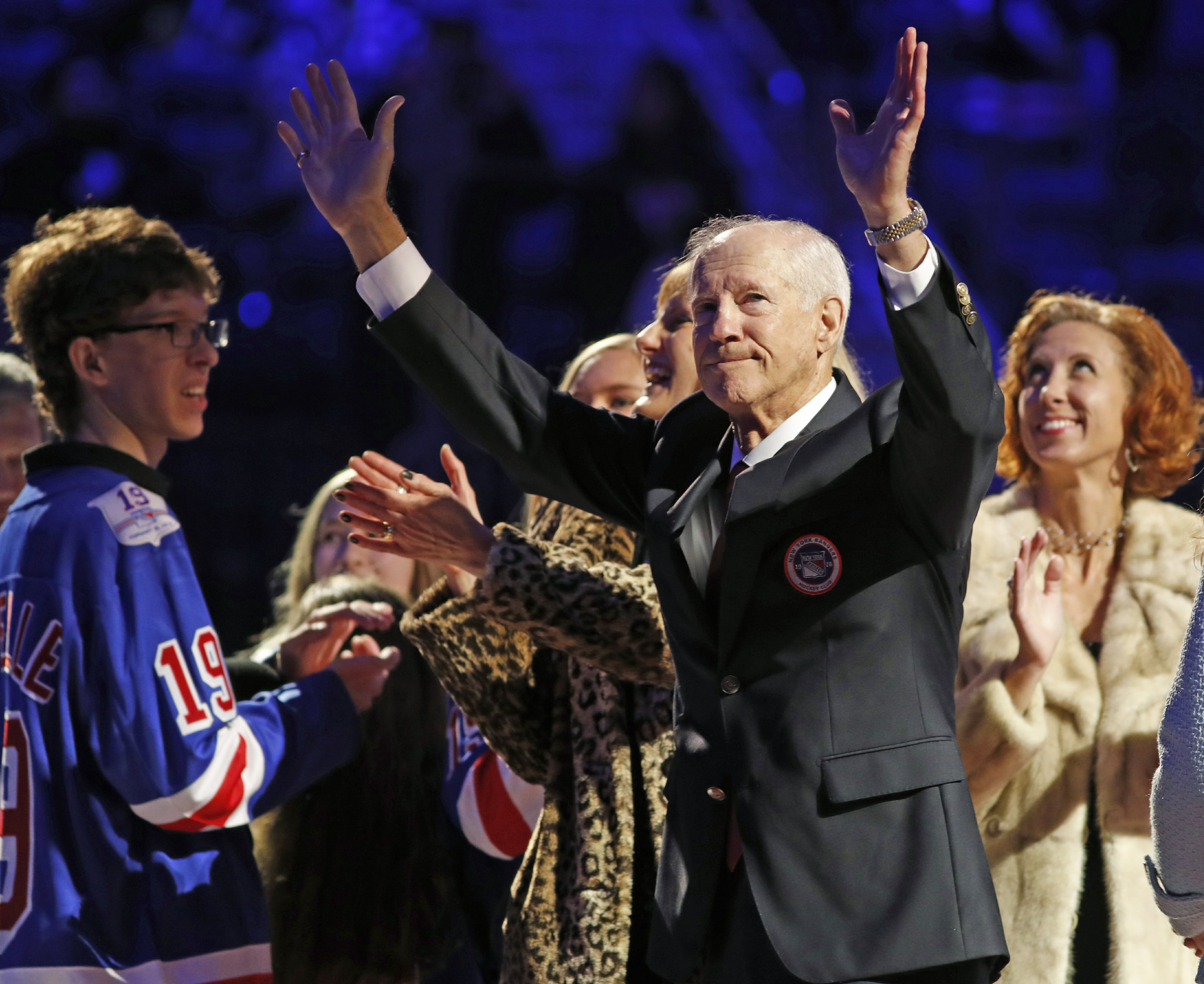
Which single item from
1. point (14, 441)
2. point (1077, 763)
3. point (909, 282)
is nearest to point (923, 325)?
point (909, 282)

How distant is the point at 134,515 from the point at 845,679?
1.36m

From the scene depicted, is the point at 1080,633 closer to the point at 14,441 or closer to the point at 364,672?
the point at 364,672

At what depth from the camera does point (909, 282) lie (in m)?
1.49

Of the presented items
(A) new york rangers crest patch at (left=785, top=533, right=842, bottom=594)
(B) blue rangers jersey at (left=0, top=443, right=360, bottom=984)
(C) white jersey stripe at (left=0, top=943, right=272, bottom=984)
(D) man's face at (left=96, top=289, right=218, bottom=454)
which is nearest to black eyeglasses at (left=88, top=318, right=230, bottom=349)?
(D) man's face at (left=96, top=289, right=218, bottom=454)

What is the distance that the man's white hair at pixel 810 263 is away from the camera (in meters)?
1.75

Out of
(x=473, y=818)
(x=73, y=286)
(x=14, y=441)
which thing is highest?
(x=73, y=286)

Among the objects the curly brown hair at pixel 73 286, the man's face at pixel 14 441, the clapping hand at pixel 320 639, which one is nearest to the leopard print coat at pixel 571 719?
the clapping hand at pixel 320 639

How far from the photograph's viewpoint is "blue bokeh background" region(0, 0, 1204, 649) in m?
5.30

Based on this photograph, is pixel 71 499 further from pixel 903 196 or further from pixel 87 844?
pixel 903 196

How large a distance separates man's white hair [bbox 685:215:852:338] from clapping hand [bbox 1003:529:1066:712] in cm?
88

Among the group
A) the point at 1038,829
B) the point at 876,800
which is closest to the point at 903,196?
the point at 876,800

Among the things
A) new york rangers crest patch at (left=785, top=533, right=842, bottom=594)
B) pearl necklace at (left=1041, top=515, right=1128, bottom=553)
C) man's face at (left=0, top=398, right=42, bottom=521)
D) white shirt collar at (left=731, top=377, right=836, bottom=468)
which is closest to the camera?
new york rangers crest patch at (left=785, top=533, right=842, bottom=594)

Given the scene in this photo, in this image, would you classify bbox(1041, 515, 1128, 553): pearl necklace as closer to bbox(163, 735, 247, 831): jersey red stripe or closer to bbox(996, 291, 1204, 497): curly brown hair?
bbox(996, 291, 1204, 497): curly brown hair

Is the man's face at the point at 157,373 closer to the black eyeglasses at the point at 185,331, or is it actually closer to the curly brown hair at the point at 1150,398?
the black eyeglasses at the point at 185,331
